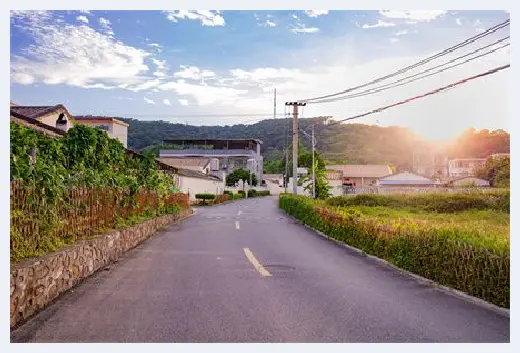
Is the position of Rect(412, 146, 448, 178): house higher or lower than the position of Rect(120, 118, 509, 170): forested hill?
lower

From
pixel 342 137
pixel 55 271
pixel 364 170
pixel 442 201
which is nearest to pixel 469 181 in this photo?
pixel 442 201

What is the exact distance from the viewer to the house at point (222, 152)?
83719mm

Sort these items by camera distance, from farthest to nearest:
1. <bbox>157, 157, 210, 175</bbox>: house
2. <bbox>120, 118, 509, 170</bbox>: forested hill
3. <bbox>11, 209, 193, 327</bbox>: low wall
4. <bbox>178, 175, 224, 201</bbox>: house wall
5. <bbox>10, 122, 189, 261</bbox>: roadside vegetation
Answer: <bbox>157, 157, 210, 175</bbox>: house, <bbox>120, 118, 509, 170</bbox>: forested hill, <bbox>178, 175, 224, 201</bbox>: house wall, <bbox>10, 122, 189, 261</bbox>: roadside vegetation, <bbox>11, 209, 193, 327</bbox>: low wall

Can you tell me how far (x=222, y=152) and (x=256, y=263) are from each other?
76935 mm

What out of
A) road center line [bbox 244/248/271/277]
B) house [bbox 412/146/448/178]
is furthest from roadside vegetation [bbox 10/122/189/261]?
house [bbox 412/146/448/178]

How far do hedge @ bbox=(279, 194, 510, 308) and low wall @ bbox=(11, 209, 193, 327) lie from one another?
719 cm

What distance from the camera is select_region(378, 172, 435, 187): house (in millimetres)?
Answer: 53256

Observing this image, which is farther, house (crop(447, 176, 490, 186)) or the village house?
the village house

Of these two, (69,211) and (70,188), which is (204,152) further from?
(69,211)

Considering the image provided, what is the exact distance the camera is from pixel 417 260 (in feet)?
36.0

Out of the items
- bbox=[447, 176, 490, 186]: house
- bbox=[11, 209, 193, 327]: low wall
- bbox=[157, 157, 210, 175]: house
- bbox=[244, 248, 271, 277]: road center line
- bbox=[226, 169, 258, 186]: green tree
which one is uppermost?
bbox=[157, 157, 210, 175]: house

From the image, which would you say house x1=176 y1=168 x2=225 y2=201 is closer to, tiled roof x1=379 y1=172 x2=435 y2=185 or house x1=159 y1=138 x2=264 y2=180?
house x1=159 y1=138 x2=264 y2=180

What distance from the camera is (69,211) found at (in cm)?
1034
